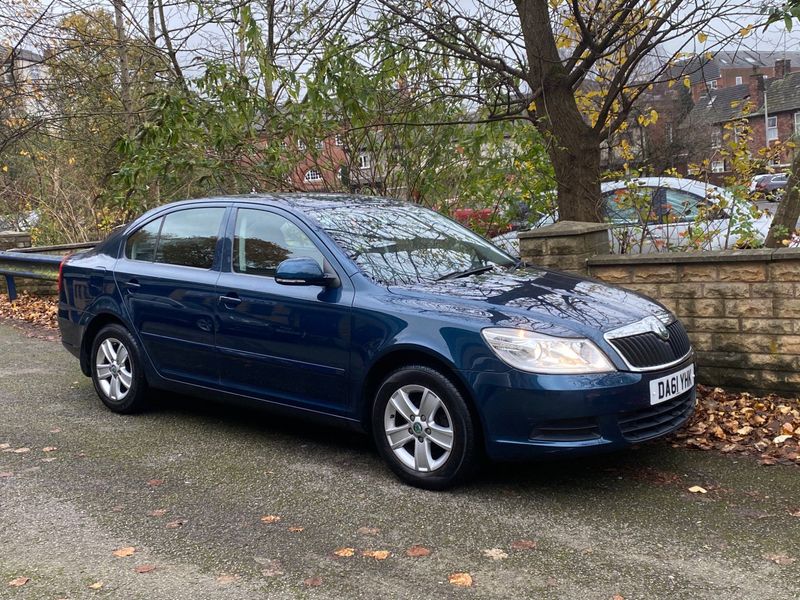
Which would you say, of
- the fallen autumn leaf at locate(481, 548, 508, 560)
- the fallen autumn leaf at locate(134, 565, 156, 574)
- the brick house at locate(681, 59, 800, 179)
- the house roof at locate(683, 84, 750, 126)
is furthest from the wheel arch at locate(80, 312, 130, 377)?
the house roof at locate(683, 84, 750, 126)

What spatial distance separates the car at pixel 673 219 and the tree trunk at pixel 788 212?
160 mm

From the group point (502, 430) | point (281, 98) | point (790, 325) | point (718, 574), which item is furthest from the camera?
point (281, 98)

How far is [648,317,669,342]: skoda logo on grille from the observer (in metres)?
4.72

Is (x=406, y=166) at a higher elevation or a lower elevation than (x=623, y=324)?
higher

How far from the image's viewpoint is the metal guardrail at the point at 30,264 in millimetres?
11500

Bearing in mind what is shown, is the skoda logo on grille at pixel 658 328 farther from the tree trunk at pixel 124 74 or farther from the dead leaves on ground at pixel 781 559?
the tree trunk at pixel 124 74

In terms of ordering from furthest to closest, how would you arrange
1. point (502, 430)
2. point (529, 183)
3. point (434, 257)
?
1. point (529, 183)
2. point (434, 257)
3. point (502, 430)

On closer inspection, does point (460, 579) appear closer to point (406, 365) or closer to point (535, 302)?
point (406, 365)

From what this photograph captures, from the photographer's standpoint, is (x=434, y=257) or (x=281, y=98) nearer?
(x=434, y=257)

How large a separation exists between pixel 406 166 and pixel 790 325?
518cm

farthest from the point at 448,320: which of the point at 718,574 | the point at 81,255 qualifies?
the point at 81,255

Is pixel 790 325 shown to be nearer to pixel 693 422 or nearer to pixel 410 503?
pixel 693 422

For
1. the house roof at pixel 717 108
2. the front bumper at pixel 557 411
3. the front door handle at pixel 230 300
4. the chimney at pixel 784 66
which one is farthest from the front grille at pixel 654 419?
the chimney at pixel 784 66

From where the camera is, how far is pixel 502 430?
14.3 ft
